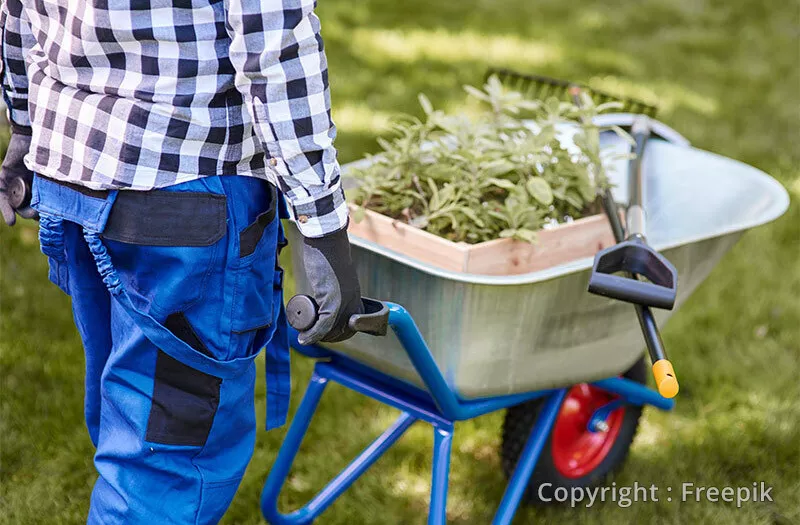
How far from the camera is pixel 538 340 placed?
1.83 metres

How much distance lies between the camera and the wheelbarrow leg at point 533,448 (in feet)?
6.63

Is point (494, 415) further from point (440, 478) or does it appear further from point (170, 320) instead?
point (170, 320)

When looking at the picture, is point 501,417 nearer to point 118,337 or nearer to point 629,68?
point 118,337

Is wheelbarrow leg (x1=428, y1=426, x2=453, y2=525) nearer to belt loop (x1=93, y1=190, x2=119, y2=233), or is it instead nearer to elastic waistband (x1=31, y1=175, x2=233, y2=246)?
elastic waistband (x1=31, y1=175, x2=233, y2=246)

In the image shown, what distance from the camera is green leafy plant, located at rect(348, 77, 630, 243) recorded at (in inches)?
74.4

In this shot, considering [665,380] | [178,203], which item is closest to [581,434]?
[665,380]

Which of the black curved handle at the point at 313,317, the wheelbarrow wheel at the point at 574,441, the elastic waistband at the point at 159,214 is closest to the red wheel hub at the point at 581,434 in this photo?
the wheelbarrow wheel at the point at 574,441

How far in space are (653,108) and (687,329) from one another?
906mm

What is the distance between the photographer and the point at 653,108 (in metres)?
2.58

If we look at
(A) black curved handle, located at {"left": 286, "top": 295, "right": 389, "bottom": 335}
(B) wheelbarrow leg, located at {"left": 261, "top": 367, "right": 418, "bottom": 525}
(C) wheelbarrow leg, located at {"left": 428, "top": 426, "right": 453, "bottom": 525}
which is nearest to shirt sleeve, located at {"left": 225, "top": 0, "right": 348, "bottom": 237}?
(A) black curved handle, located at {"left": 286, "top": 295, "right": 389, "bottom": 335}

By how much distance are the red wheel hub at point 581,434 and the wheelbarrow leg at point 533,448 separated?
244 millimetres

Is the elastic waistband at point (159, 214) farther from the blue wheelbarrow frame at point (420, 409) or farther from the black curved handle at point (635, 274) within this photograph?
the black curved handle at point (635, 274)

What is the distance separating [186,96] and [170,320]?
0.33 m

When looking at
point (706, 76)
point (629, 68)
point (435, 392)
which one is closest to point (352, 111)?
point (629, 68)
